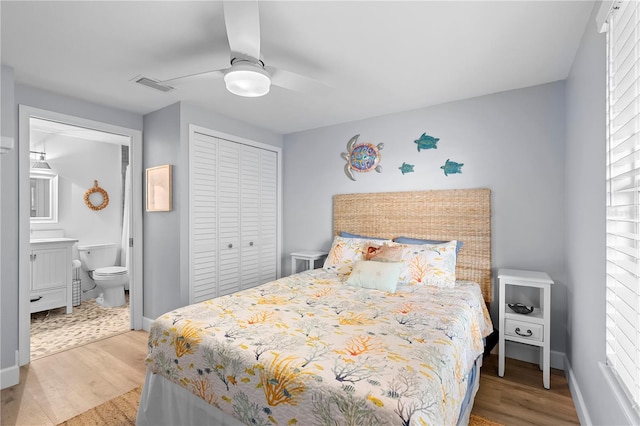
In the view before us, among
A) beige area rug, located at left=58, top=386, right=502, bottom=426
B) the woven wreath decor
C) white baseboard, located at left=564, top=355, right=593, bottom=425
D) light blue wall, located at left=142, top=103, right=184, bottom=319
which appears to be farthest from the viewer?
the woven wreath decor

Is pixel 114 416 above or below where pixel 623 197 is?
below

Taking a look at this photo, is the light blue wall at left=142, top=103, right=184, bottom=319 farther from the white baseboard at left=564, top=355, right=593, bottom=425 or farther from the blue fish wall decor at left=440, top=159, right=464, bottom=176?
the white baseboard at left=564, top=355, right=593, bottom=425

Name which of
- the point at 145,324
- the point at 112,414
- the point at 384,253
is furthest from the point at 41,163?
the point at 384,253

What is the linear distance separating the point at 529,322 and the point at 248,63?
270 cm

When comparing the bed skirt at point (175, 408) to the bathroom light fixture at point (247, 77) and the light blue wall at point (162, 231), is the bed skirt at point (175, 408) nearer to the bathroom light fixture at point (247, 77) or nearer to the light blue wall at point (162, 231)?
the light blue wall at point (162, 231)

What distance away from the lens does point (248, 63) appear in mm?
1716

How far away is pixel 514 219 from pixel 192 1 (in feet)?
9.70

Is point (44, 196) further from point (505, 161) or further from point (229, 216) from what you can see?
point (505, 161)

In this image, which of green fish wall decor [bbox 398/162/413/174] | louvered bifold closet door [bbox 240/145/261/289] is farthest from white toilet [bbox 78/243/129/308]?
green fish wall decor [bbox 398/162/413/174]

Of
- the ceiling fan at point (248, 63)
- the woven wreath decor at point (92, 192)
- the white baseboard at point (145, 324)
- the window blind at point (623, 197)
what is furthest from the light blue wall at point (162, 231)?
the window blind at point (623, 197)

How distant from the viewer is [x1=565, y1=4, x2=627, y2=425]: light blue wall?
156 centimetres

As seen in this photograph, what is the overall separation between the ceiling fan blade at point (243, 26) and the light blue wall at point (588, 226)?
169cm

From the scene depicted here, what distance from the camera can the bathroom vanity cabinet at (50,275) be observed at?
3770 millimetres

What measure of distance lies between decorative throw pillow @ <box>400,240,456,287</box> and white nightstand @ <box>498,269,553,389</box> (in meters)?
0.40
